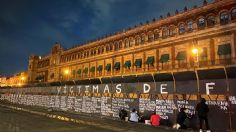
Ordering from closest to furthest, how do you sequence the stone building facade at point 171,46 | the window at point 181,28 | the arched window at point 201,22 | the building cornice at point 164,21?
1. the stone building facade at point 171,46
2. the building cornice at point 164,21
3. the arched window at point 201,22
4. the window at point 181,28

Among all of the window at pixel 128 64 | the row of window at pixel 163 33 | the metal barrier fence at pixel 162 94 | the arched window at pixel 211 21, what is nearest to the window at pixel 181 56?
the row of window at pixel 163 33

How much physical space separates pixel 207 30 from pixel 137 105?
24405mm

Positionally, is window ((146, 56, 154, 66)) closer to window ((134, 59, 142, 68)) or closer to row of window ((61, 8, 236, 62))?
window ((134, 59, 142, 68))

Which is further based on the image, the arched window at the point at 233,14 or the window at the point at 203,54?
the window at the point at 203,54

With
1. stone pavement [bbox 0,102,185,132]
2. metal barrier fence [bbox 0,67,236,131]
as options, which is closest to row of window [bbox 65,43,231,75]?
metal barrier fence [bbox 0,67,236,131]

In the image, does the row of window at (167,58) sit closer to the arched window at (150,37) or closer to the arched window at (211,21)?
the arched window at (150,37)

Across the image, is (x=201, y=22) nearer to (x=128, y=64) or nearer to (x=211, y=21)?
(x=211, y=21)

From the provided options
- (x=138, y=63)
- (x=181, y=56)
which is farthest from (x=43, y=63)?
(x=181, y=56)

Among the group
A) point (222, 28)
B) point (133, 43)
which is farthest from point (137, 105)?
point (133, 43)

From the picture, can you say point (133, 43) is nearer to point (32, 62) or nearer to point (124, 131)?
point (124, 131)

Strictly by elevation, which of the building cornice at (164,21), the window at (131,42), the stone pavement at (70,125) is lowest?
the stone pavement at (70,125)

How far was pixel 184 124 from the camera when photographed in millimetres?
13672

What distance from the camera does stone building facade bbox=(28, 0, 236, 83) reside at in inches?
1329

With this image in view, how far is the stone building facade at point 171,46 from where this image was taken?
33750 millimetres
